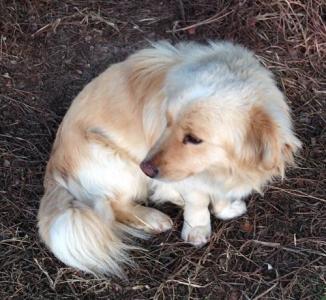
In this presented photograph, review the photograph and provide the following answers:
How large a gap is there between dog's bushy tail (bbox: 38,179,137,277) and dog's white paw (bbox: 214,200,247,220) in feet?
1.90

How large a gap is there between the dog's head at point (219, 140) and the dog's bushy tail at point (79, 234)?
60cm

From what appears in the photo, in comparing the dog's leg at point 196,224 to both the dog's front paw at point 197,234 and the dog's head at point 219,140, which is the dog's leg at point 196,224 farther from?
the dog's head at point 219,140

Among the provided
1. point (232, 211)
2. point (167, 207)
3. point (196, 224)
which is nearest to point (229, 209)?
point (232, 211)

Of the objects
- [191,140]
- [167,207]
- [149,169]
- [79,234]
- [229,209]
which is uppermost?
[191,140]

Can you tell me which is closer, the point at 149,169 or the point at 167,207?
the point at 149,169

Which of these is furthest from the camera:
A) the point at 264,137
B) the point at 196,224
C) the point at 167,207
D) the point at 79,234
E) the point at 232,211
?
the point at 167,207

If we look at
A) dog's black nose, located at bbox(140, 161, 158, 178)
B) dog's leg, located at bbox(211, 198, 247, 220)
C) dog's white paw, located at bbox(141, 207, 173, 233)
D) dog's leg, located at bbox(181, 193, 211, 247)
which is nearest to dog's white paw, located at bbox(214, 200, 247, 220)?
dog's leg, located at bbox(211, 198, 247, 220)

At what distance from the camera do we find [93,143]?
3119mm

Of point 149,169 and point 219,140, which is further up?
point 219,140

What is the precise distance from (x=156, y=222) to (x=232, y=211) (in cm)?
45

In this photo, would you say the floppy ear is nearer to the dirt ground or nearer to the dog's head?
the dog's head

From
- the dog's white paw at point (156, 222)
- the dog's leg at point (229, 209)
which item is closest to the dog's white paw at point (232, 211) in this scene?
the dog's leg at point (229, 209)

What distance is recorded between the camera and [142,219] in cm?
335

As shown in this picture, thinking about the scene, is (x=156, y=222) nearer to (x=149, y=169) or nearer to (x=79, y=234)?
(x=79, y=234)
